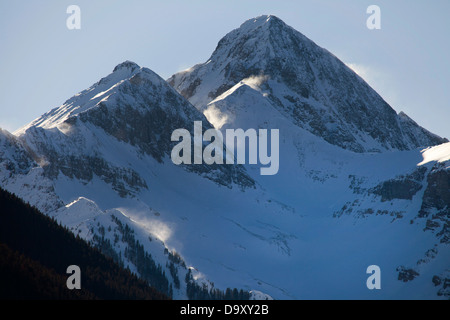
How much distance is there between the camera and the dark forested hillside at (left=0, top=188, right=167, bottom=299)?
151 meters

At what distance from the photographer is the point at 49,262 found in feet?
542

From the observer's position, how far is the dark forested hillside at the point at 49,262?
496ft

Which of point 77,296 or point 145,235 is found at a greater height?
point 145,235
